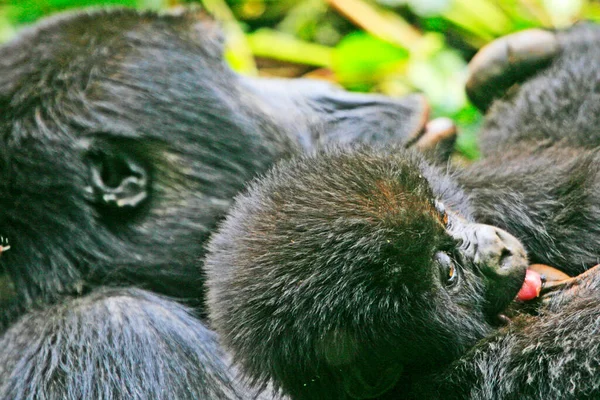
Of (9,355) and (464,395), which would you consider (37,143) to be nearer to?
(9,355)

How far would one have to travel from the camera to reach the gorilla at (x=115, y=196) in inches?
84.3

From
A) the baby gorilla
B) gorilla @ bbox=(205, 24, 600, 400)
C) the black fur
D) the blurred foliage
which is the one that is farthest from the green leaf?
the baby gorilla

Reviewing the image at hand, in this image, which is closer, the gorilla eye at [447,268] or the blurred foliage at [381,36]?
the gorilla eye at [447,268]

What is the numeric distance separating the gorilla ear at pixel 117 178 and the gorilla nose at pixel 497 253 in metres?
0.96

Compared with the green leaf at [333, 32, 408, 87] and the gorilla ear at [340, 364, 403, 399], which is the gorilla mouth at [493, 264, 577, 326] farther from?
the green leaf at [333, 32, 408, 87]

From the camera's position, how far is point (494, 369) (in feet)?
6.33

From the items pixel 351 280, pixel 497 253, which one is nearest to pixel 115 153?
pixel 351 280

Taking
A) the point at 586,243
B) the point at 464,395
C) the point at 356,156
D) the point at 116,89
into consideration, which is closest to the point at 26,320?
the point at 116,89

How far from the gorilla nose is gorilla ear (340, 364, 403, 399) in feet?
1.11

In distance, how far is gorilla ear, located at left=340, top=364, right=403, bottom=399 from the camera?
75.4 inches

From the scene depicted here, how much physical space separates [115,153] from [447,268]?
1003 millimetres

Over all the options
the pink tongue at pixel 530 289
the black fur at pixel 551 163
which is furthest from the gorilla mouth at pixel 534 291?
the black fur at pixel 551 163

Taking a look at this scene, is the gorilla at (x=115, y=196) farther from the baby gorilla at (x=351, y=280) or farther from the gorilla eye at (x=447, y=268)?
the gorilla eye at (x=447, y=268)

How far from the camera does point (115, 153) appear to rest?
2357 millimetres
